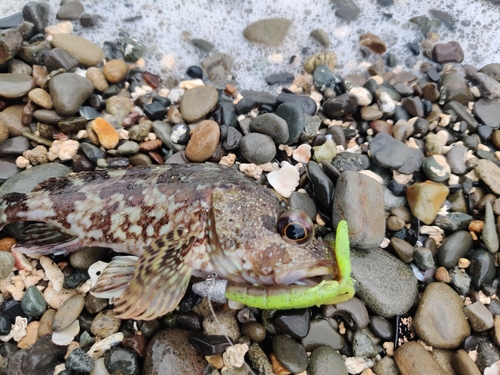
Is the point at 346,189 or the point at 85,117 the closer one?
the point at 346,189

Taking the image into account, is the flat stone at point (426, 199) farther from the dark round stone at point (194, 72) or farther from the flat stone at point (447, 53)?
the dark round stone at point (194, 72)

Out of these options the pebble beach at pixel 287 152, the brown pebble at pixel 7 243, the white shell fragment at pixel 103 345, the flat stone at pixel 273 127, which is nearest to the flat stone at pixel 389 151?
the pebble beach at pixel 287 152

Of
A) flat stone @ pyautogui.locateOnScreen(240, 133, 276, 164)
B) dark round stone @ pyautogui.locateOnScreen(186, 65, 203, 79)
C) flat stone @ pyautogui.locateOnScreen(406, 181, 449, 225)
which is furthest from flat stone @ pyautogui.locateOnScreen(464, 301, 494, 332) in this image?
dark round stone @ pyautogui.locateOnScreen(186, 65, 203, 79)

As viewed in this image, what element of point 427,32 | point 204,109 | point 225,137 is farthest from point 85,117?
point 427,32

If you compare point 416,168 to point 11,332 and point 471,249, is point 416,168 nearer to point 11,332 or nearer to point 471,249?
point 471,249

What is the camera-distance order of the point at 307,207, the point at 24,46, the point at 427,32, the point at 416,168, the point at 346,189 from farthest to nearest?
the point at 427,32, the point at 24,46, the point at 416,168, the point at 307,207, the point at 346,189

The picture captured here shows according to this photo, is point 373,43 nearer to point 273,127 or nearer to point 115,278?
point 273,127

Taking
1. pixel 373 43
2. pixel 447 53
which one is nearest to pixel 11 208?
pixel 373 43
